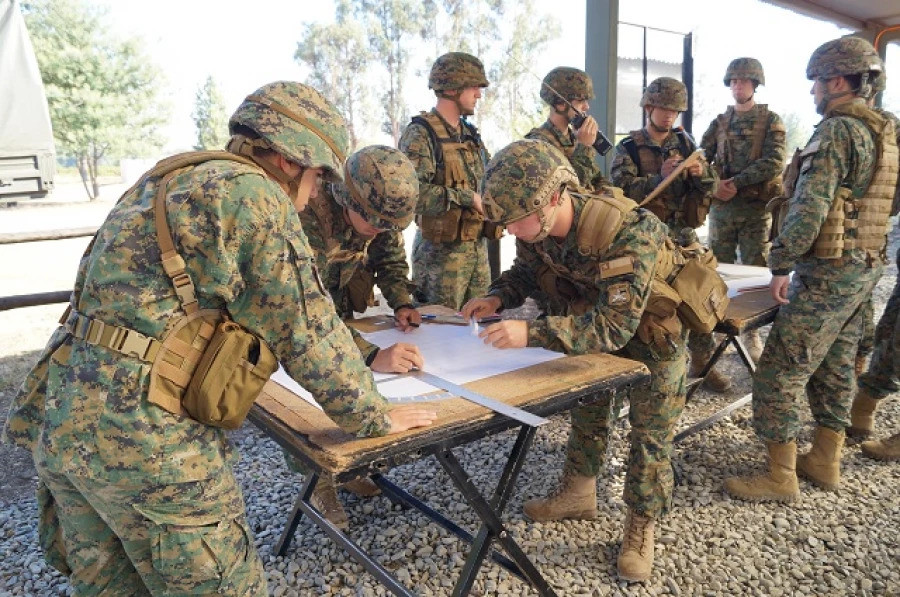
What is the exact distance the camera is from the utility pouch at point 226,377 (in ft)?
4.37

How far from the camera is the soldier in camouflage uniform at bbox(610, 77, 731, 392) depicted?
4578 millimetres

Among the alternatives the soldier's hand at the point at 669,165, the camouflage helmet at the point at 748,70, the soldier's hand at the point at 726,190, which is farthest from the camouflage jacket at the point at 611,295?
the camouflage helmet at the point at 748,70

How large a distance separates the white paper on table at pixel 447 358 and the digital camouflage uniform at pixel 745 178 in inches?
141

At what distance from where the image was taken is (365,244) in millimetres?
2777

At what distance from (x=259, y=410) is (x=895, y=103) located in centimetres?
1423

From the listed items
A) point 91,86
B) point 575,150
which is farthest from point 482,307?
point 91,86

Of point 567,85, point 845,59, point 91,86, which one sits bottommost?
point 845,59

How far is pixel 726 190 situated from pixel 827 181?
2.26 meters

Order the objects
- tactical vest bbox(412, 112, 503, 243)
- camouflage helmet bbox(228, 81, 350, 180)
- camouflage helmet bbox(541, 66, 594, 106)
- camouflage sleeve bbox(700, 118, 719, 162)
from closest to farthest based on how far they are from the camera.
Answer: camouflage helmet bbox(228, 81, 350, 180), tactical vest bbox(412, 112, 503, 243), camouflage helmet bbox(541, 66, 594, 106), camouflage sleeve bbox(700, 118, 719, 162)

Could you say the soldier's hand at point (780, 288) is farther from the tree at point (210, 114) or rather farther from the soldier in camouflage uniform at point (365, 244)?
the tree at point (210, 114)

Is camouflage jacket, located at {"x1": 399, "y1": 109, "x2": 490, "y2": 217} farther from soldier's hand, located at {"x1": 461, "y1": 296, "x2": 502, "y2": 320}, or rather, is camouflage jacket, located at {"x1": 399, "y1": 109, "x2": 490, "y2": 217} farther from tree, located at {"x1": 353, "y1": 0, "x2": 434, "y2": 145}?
tree, located at {"x1": 353, "y1": 0, "x2": 434, "y2": 145}

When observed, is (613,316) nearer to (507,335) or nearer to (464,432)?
(507,335)

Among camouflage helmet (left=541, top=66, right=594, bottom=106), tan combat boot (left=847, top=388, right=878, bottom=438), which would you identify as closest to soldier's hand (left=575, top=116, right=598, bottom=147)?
camouflage helmet (left=541, top=66, right=594, bottom=106)

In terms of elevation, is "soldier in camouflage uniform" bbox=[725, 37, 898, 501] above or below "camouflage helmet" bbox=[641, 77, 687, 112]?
below
